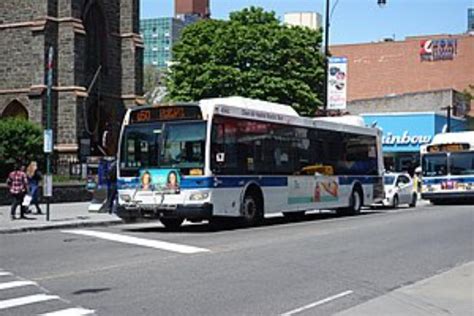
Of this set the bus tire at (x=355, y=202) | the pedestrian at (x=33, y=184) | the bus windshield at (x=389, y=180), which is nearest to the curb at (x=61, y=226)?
the pedestrian at (x=33, y=184)

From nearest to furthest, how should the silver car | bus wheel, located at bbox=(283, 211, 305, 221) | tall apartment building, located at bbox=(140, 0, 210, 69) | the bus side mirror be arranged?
the bus side mirror < bus wheel, located at bbox=(283, 211, 305, 221) < the silver car < tall apartment building, located at bbox=(140, 0, 210, 69)

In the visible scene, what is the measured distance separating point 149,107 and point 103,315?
11.8m

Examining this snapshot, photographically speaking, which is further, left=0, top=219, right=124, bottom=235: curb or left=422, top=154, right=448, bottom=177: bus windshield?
left=422, top=154, right=448, bottom=177: bus windshield

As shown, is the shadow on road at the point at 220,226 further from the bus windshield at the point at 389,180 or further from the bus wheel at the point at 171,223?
the bus windshield at the point at 389,180

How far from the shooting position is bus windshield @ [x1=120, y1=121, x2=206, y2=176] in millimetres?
19734

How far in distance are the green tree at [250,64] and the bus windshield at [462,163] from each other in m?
14.6

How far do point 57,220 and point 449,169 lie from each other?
19.6 m

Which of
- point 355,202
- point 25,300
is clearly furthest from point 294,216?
point 25,300

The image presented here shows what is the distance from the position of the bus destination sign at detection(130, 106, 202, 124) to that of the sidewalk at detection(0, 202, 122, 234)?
3802mm

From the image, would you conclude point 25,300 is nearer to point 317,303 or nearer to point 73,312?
point 73,312

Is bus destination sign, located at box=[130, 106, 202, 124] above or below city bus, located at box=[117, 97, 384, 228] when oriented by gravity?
above

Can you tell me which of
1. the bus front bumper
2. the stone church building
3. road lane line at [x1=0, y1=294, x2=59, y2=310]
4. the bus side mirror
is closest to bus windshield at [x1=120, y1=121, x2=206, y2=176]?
the bus side mirror

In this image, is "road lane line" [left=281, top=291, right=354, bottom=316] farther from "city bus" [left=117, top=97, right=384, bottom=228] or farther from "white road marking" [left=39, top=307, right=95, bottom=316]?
"city bus" [left=117, top=97, right=384, bottom=228]

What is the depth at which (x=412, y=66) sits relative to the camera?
99312 millimetres
